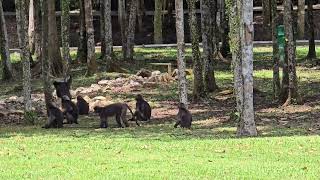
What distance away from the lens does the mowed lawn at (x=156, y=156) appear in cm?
1075

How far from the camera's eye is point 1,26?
A: 34062 millimetres

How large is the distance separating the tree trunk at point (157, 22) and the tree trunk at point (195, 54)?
72.7 ft

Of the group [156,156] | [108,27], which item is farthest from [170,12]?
[156,156]

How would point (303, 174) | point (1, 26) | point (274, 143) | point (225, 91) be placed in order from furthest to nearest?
point (1, 26)
point (225, 91)
point (274, 143)
point (303, 174)

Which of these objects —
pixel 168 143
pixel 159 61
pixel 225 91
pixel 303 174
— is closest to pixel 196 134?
pixel 168 143

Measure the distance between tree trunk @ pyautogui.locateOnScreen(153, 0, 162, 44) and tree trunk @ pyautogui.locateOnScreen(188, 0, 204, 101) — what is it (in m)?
22.2

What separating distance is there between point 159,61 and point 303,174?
2865 centimetres

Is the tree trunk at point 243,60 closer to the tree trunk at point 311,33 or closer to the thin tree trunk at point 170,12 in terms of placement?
the tree trunk at point 311,33

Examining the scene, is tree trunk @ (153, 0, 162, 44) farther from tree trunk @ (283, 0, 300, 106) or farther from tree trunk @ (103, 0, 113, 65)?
tree trunk @ (283, 0, 300, 106)

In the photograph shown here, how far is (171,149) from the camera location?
13539 mm

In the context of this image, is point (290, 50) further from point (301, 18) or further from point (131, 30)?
point (301, 18)

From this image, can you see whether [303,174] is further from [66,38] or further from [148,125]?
[66,38]

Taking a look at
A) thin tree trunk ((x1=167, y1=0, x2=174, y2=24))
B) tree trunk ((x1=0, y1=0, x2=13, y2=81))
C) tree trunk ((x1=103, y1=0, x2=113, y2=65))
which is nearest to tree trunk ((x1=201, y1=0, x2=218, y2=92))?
tree trunk ((x1=103, y1=0, x2=113, y2=65))

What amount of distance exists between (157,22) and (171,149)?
36.9 metres
